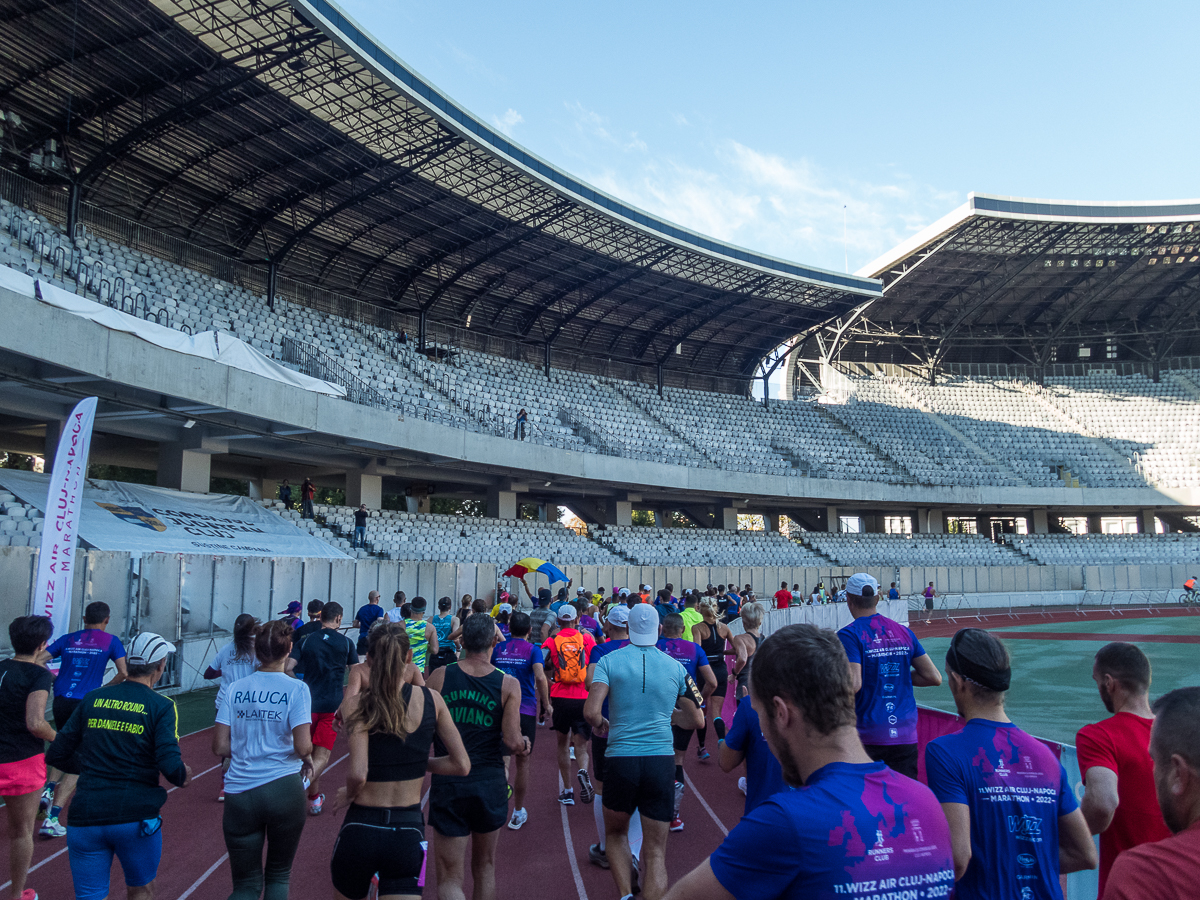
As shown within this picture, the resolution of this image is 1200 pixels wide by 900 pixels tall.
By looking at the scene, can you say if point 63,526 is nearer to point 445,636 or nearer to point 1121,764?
point 445,636

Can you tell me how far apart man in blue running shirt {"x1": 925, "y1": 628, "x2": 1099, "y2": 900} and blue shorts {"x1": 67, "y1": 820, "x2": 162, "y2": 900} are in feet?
13.7

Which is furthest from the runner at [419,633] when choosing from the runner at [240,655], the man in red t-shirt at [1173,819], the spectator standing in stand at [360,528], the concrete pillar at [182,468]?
the concrete pillar at [182,468]

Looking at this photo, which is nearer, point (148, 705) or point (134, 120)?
point (148, 705)

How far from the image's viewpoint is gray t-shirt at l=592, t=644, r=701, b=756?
5215 mm

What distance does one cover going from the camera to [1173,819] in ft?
6.59

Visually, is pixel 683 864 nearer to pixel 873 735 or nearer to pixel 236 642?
pixel 873 735

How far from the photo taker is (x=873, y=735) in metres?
5.29

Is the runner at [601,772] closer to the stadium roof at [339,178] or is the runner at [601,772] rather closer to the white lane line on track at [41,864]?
the white lane line on track at [41,864]

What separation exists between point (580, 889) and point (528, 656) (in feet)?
6.03

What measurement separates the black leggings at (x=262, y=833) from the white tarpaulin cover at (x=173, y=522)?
1307 centimetres

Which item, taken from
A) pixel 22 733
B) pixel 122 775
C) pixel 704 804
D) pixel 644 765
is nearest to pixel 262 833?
pixel 122 775

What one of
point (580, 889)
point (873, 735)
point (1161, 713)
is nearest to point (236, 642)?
point (580, 889)

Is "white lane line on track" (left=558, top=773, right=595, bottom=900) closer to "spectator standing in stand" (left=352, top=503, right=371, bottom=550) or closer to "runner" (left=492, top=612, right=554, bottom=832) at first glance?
"runner" (left=492, top=612, right=554, bottom=832)

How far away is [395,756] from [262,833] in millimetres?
1139
